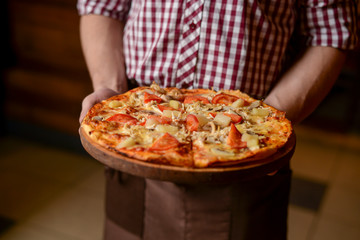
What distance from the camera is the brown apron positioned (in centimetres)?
120

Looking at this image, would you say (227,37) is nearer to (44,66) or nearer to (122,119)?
(122,119)

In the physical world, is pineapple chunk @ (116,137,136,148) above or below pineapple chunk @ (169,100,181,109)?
below

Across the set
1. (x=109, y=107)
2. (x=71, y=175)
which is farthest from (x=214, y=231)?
(x=71, y=175)

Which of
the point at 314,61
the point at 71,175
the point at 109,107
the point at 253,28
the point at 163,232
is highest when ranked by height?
the point at 253,28

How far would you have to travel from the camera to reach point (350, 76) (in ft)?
10.2

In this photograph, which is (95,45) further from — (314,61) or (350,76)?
(350,76)

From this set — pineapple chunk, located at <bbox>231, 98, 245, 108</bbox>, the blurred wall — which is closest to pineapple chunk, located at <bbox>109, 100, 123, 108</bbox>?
pineapple chunk, located at <bbox>231, 98, 245, 108</bbox>

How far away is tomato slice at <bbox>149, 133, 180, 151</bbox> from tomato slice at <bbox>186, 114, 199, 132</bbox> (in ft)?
0.26

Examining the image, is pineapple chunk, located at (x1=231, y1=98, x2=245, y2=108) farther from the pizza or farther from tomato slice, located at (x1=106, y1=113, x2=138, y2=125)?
tomato slice, located at (x1=106, y1=113, x2=138, y2=125)

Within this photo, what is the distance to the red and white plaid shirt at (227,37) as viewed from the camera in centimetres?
120

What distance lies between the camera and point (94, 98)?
3.96 feet

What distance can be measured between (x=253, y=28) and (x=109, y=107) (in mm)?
523

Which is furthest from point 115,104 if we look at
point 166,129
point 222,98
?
point 222,98

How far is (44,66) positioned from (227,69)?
6.84ft
